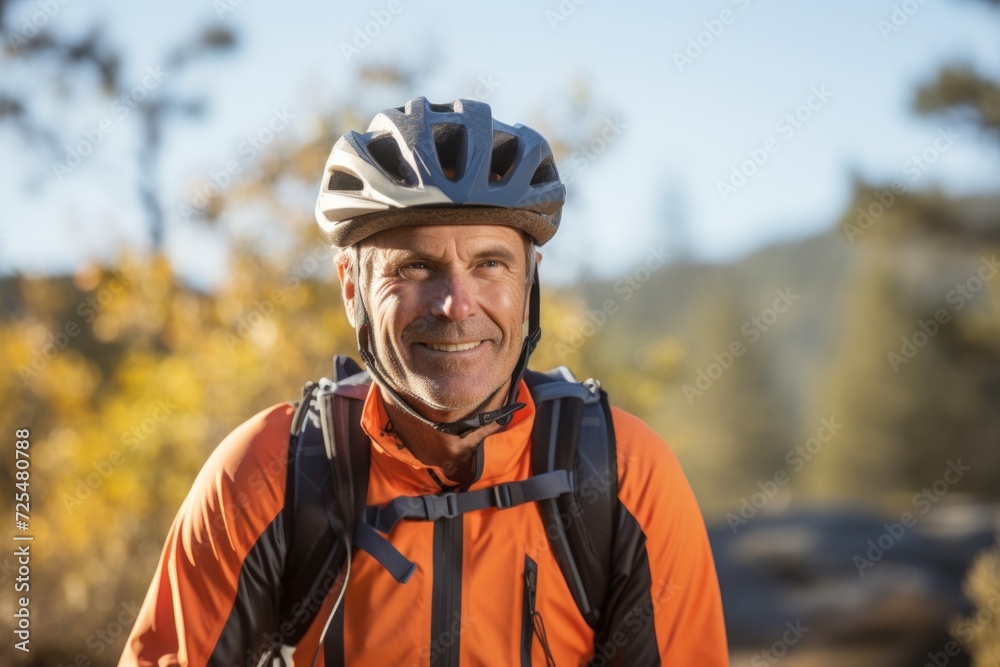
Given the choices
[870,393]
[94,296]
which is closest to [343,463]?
[94,296]

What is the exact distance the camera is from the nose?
2268 mm

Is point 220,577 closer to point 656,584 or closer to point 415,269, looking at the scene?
point 415,269

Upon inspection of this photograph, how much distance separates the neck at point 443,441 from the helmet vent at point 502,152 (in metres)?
0.61

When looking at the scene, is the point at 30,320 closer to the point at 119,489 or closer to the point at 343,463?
the point at 119,489

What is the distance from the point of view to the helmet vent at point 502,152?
8.36ft

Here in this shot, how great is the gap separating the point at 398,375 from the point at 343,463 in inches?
10.6

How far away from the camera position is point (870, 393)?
1164 inches

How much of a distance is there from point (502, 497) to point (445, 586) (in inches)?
10.2

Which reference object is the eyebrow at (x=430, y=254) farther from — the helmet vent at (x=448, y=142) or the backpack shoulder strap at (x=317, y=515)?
the backpack shoulder strap at (x=317, y=515)

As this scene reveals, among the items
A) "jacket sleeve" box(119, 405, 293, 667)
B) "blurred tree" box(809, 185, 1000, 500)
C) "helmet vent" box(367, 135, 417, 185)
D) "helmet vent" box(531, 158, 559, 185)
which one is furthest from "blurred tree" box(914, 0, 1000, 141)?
"jacket sleeve" box(119, 405, 293, 667)

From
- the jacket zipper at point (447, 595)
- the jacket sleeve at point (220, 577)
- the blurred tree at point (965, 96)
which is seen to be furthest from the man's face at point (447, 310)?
the blurred tree at point (965, 96)

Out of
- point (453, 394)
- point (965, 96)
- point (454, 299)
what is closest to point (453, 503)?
point (453, 394)

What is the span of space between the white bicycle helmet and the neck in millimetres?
476

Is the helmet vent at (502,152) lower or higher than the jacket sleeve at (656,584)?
higher
